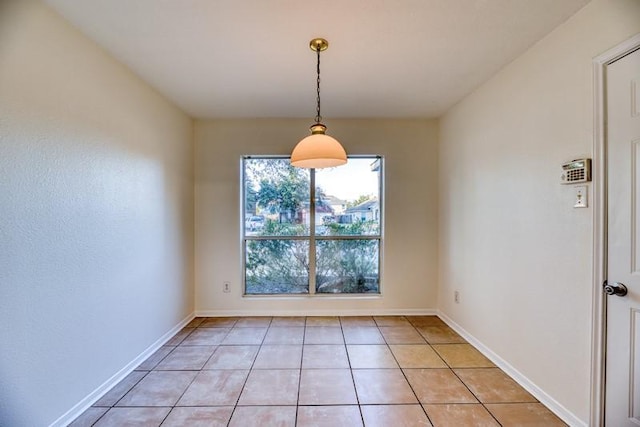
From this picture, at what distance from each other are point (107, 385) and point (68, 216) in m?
1.31

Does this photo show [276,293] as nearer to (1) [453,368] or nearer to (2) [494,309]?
(1) [453,368]

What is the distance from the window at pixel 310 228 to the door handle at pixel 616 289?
2.42 m

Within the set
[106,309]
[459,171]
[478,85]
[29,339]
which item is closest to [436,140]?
[459,171]

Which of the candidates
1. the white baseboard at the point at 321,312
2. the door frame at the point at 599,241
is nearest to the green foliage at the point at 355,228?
the white baseboard at the point at 321,312

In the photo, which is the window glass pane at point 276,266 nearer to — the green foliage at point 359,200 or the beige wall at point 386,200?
the beige wall at point 386,200

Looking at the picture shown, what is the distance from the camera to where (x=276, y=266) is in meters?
3.90

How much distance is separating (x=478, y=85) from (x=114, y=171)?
10.8ft

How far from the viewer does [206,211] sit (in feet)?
12.5

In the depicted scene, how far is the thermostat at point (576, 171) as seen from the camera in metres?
1.72

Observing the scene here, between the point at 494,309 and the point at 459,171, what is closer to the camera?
the point at 494,309

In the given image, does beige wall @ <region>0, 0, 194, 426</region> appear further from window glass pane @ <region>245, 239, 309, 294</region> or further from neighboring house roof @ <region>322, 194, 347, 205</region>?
neighboring house roof @ <region>322, 194, 347, 205</region>

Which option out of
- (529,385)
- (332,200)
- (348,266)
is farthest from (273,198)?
(529,385)

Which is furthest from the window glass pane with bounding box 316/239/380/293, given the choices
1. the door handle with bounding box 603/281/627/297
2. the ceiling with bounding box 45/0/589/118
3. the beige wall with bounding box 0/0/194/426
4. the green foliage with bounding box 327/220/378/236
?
the door handle with bounding box 603/281/627/297

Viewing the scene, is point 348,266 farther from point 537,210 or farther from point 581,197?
point 581,197
